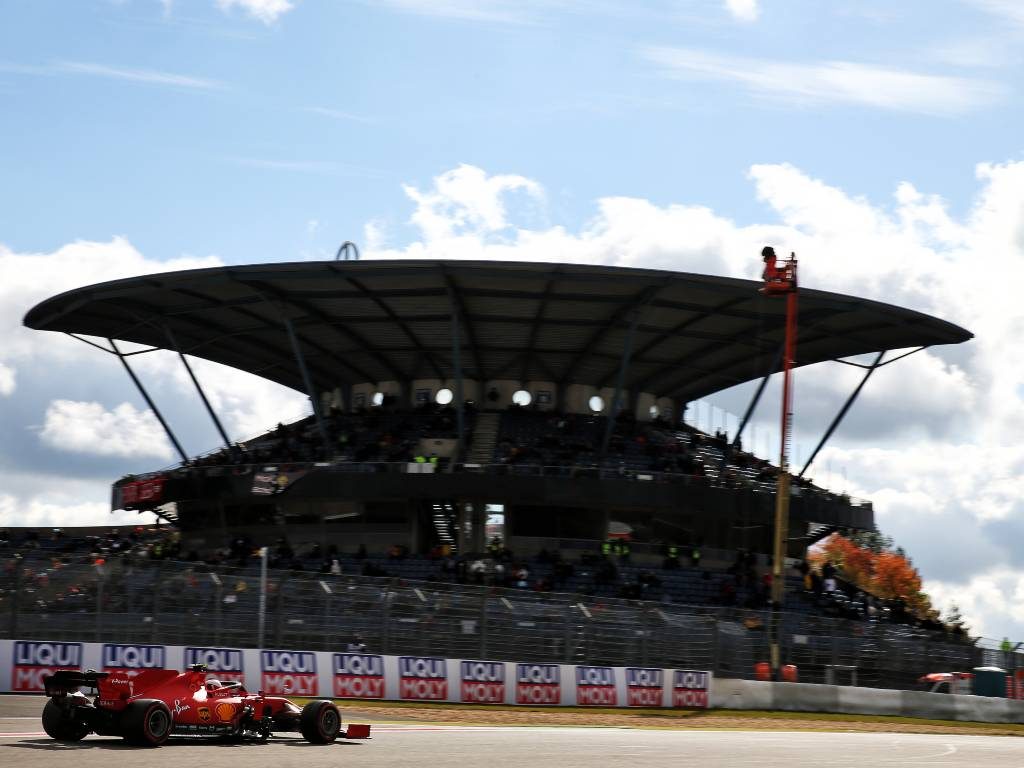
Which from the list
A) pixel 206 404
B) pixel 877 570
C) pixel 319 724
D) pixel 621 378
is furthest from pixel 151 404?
pixel 877 570

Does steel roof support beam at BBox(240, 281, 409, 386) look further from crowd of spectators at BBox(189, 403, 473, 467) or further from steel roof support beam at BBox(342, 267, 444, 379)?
crowd of spectators at BBox(189, 403, 473, 467)

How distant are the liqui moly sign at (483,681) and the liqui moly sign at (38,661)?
29.1 feet

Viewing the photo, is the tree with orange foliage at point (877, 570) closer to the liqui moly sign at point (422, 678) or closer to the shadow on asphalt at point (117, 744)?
the liqui moly sign at point (422, 678)

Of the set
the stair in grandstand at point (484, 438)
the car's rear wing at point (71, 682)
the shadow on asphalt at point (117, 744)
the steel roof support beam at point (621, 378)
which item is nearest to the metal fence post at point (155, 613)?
the shadow on asphalt at point (117, 744)

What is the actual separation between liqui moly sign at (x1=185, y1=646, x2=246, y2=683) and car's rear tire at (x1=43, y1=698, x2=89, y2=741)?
932 cm

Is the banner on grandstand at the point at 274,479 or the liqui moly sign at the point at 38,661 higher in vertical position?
the banner on grandstand at the point at 274,479

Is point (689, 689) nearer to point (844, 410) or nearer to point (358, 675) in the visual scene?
point (358, 675)

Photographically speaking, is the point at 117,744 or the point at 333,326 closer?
the point at 117,744

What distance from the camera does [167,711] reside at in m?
16.9

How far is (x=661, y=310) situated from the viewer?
56.7 m

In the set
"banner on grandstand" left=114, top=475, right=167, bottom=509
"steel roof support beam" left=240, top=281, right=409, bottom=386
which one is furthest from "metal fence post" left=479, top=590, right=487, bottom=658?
"banner on grandstand" left=114, top=475, right=167, bottom=509

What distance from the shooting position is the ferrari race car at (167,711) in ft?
54.4

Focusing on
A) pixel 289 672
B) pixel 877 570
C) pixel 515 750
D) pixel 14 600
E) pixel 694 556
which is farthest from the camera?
pixel 877 570

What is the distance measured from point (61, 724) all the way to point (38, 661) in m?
8.89
